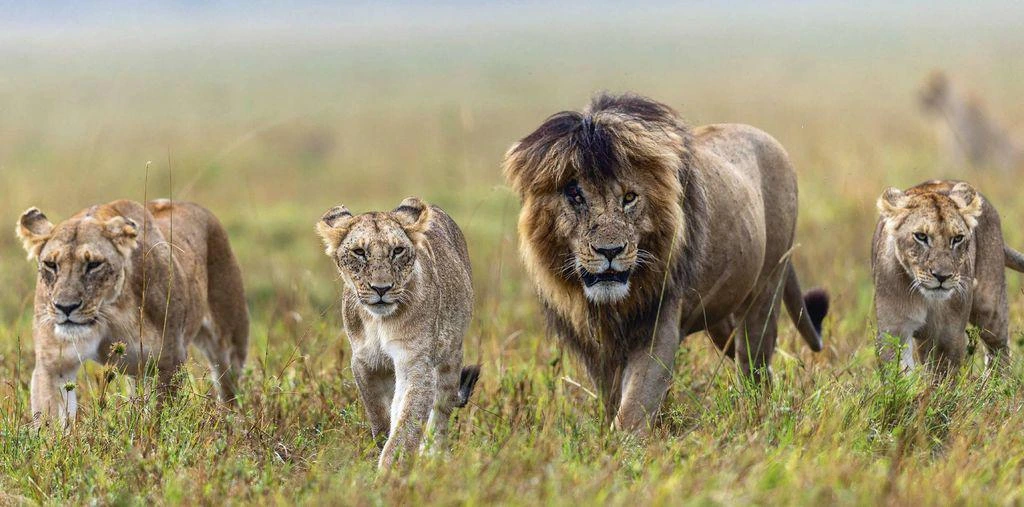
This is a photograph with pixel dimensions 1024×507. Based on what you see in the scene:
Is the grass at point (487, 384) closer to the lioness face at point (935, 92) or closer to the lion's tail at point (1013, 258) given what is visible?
the lion's tail at point (1013, 258)

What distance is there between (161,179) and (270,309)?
24.0ft

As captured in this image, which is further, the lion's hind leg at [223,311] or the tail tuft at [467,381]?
the lion's hind leg at [223,311]

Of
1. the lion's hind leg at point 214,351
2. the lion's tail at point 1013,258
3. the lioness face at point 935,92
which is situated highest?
the lion's tail at point 1013,258

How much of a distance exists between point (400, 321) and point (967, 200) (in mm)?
2392

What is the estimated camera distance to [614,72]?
2188 inches

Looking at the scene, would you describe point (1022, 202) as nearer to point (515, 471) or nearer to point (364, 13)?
point (515, 471)

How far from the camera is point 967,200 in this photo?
5.71 metres

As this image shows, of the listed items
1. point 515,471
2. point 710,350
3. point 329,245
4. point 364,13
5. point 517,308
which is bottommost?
point 364,13

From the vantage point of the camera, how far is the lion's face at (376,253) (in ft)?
16.1

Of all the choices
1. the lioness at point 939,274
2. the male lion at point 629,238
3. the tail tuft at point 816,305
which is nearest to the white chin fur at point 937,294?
the lioness at point 939,274

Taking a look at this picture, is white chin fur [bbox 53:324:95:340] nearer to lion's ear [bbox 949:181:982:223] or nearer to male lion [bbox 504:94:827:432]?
male lion [bbox 504:94:827:432]

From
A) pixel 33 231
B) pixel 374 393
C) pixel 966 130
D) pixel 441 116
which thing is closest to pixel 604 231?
pixel 374 393

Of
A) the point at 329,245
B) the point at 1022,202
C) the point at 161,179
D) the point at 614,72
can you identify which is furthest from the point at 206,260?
the point at 614,72

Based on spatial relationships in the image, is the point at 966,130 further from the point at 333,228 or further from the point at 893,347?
the point at 333,228
